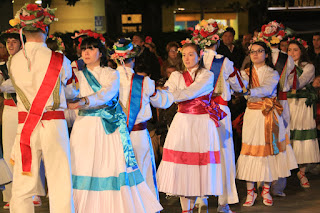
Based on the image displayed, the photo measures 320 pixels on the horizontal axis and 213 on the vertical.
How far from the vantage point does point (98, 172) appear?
5359 millimetres

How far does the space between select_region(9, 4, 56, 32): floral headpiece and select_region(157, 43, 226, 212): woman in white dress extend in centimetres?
160

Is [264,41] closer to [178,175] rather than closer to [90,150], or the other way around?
[178,175]

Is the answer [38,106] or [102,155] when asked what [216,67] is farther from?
[38,106]

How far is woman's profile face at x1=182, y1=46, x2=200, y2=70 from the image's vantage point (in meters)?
6.27

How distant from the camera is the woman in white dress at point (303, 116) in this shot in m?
8.45

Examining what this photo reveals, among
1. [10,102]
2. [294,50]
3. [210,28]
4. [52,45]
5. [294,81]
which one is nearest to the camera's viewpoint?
[210,28]

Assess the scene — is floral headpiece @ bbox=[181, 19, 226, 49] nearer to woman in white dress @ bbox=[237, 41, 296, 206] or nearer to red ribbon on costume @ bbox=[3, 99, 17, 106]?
woman in white dress @ bbox=[237, 41, 296, 206]

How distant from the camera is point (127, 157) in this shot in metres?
5.42

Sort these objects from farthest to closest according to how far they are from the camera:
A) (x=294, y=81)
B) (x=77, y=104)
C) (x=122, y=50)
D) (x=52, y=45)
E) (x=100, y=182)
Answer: (x=294, y=81) < (x=52, y=45) < (x=122, y=50) < (x=100, y=182) < (x=77, y=104)

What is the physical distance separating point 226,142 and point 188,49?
1.23 metres

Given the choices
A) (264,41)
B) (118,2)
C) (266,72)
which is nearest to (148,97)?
(266,72)

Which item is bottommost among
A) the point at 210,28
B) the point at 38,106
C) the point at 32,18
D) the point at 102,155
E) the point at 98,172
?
the point at 98,172

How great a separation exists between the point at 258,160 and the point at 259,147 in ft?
0.51

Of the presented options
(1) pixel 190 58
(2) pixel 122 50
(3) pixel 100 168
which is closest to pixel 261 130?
(1) pixel 190 58
